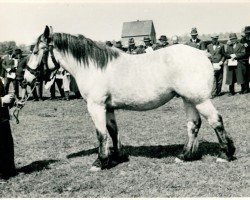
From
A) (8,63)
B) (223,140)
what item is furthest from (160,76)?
(8,63)

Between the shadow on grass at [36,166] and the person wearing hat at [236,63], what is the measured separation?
10209mm

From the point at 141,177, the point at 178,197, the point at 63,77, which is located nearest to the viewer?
the point at 178,197

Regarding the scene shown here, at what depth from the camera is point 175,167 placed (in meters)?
6.14

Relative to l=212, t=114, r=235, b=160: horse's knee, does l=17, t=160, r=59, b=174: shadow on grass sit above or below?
below

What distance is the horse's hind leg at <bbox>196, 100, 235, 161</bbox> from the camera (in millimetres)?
5926

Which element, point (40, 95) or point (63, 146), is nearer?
point (63, 146)

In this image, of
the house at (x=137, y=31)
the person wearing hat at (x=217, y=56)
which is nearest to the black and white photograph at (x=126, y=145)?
the person wearing hat at (x=217, y=56)

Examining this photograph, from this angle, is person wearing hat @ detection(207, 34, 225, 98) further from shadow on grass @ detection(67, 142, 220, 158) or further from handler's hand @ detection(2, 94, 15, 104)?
handler's hand @ detection(2, 94, 15, 104)

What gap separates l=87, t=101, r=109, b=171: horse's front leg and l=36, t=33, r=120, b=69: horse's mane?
2.28 ft

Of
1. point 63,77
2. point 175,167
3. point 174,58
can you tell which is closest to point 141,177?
point 175,167

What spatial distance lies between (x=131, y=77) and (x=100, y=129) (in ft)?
3.36

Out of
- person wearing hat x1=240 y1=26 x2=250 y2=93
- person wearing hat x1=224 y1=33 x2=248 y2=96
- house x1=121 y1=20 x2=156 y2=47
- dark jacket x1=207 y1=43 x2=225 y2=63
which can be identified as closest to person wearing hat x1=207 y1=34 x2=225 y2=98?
dark jacket x1=207 y1=43 x2=225 y2=63

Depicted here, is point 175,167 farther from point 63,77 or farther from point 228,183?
point 63,77

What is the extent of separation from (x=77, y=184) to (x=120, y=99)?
1579 millimetres
